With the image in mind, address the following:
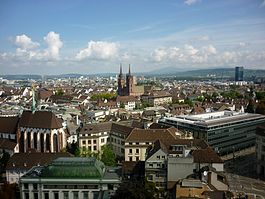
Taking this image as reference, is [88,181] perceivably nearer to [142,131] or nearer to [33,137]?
[142,131]

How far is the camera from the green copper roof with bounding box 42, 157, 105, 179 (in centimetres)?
3469

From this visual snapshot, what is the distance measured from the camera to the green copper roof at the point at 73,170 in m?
34.7

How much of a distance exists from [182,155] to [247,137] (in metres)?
32.2

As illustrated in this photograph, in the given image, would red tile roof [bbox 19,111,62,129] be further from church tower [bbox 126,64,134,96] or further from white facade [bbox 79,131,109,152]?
church tower [bbox 126,64,134,96]

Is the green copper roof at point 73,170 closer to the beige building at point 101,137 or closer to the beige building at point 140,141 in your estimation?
the beige building at point 140,141

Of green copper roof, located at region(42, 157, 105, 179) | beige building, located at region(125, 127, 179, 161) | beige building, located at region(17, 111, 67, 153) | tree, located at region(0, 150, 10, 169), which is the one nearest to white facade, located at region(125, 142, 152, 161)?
beige building, located at region(125, 127, 179, 161)

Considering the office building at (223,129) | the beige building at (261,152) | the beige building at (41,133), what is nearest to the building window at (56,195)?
the beige building at (41,133)

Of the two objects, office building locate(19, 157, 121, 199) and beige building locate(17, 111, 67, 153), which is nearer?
office building locate(19, 157, 121, 199)

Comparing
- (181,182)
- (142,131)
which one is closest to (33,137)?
(142,131)

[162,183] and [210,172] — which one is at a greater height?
[210,172]

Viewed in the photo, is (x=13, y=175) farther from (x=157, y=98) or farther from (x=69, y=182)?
(x=157, y=98)

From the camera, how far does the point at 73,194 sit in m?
34.9

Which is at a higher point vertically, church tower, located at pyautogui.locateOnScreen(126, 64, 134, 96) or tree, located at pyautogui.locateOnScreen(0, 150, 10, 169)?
church tower, located at pyautogui.locateOnScreen(126, 64, 134, 96)

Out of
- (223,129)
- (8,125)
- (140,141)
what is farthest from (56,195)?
(223,129)
